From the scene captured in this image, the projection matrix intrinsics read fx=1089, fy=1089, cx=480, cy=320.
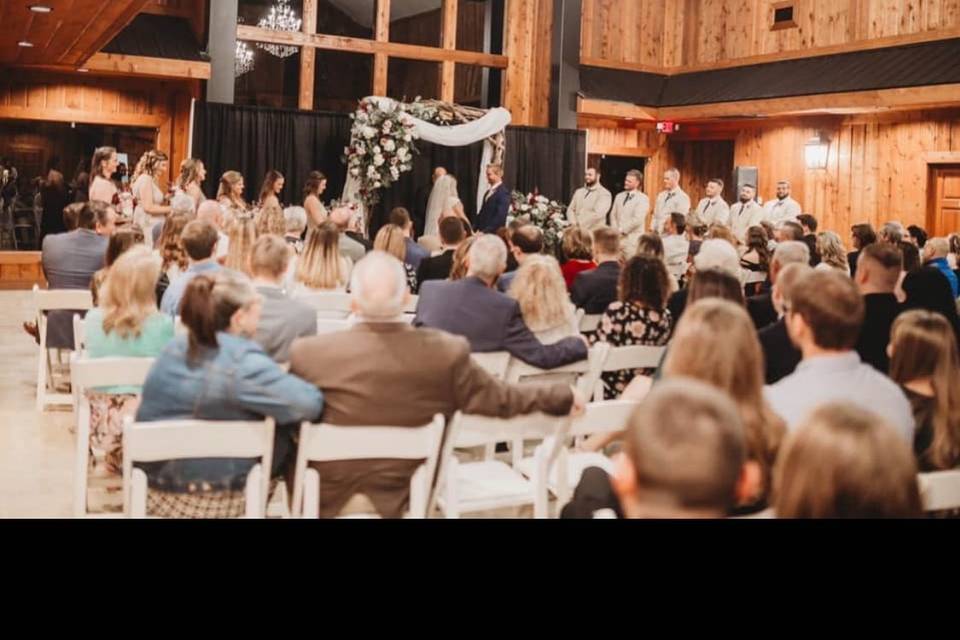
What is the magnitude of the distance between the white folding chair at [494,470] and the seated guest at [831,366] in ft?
2.50

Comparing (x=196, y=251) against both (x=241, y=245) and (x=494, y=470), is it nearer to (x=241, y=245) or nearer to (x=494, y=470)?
(x=241, y=245)

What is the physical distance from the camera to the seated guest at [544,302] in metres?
5.34

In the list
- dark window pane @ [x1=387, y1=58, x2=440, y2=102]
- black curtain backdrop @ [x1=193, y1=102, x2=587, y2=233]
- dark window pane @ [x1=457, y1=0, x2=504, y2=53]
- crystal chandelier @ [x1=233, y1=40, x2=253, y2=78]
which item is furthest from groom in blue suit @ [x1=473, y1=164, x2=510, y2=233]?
crystal chandelier @ [x1=233, y1=40, x2=253, y2=78]

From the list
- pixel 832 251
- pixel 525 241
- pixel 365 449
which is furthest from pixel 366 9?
pixel 365 449

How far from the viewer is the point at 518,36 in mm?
15219

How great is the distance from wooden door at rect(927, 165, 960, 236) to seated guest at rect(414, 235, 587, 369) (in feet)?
31.4

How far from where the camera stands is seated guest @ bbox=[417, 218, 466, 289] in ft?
23.2

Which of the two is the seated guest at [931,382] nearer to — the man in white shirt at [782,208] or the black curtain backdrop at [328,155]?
the man in white shirt at [782,208]

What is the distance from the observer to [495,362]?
15.9 ft

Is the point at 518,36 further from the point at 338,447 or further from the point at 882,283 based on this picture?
the point at 338,447

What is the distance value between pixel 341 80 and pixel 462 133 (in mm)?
2287

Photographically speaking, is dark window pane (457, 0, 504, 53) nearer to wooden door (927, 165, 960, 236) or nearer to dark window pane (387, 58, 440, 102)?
dark window pane (387, 58, 440, 102)
